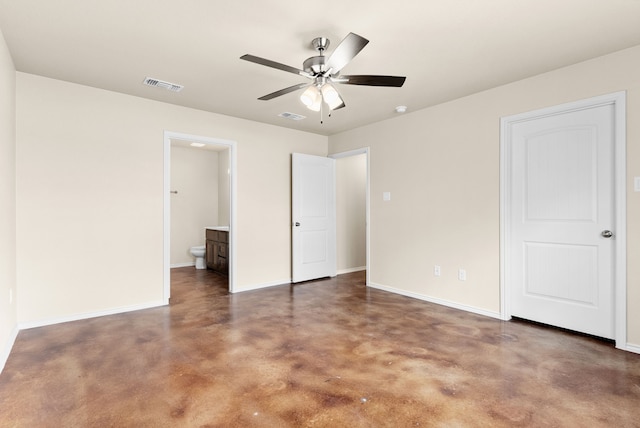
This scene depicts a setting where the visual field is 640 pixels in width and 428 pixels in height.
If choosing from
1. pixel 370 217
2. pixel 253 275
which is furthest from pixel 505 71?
pixel 253 275

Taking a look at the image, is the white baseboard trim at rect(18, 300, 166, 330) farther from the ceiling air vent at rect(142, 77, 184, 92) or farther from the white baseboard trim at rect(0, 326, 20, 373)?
the ceiling air vent at rect(142, 77, 184, 92)

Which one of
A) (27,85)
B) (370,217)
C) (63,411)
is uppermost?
(27,85)

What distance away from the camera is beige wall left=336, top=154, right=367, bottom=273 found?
5.89 metres

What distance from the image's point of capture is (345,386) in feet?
7.07

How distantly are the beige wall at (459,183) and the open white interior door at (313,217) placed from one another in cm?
88

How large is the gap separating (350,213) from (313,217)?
93 centimetres

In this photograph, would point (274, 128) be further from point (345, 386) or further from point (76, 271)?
point (345, 386)

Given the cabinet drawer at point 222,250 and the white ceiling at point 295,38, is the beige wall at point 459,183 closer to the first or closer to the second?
the white ceiling at point 295,38

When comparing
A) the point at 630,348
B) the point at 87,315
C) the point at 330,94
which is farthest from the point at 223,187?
the point at 630,348

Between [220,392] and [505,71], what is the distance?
3561mm

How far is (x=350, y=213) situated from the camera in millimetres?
6051

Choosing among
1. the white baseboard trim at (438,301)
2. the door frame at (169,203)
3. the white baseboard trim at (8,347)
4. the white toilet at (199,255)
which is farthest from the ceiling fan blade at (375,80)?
the white toilet at (199,255)

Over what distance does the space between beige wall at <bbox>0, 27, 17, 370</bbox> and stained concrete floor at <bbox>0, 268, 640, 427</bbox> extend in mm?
260

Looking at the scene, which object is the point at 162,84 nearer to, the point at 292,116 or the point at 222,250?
the point at 292,116
